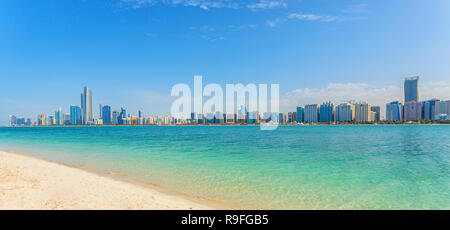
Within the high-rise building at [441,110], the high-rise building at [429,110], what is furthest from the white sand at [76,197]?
the high-rise building at [429,110]

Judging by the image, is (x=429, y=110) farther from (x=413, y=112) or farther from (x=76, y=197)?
(x=76, y=197)

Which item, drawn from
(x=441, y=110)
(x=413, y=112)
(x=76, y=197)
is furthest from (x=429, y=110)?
(x=76, y=197)

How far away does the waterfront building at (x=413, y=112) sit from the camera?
616ft

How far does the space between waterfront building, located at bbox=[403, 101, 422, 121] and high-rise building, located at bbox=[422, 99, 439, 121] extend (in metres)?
3.11

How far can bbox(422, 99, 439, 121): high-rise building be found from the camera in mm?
181625

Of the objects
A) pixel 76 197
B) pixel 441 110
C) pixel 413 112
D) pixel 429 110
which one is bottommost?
pixel 76 197

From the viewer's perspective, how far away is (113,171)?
1402 cm

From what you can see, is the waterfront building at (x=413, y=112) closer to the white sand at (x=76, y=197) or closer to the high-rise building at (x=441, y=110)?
the high-rise building at (x=441, y=110)

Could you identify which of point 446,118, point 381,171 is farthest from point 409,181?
point 446,118

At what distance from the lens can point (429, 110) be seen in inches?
7234

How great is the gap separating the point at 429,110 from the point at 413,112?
10.6 metres

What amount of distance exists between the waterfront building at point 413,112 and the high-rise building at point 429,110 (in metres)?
3.11

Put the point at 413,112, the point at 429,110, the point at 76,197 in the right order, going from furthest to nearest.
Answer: the point at 413,112 < the point at 429,110 < the point at 76,197
